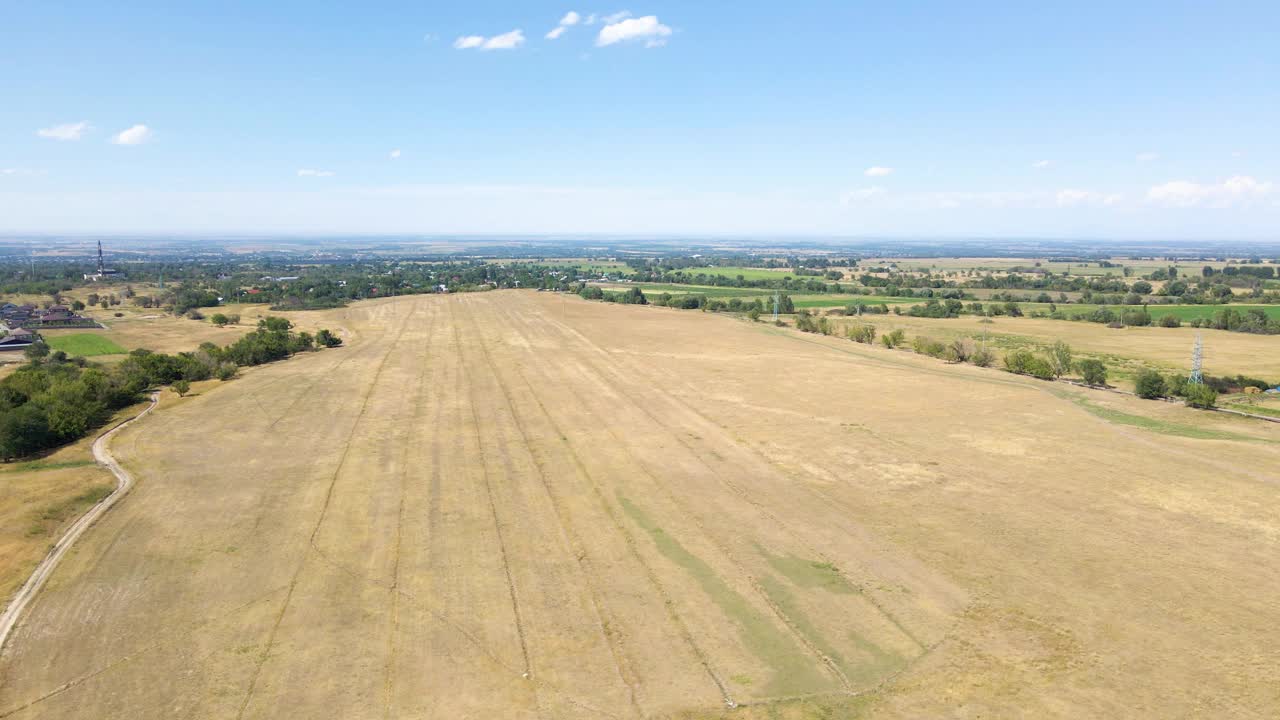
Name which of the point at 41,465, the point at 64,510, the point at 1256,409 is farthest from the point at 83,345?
the point at 1256,409

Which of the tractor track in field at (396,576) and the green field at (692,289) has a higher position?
the green field at (692,289)

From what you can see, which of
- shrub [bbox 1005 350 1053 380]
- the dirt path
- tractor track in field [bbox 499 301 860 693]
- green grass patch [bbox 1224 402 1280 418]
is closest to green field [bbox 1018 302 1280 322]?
shrub [bbox 1005 350 1053 380]

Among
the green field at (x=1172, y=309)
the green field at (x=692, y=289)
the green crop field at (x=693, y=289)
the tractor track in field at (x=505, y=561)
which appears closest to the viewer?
the tractor track in field at (x=505, y=561)

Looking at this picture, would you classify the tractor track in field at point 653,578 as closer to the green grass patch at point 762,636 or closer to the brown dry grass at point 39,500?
the green grass patch at point 762,636

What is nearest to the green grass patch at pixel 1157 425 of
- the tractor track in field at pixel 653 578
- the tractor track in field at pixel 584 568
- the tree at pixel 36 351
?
the tractor track in field at pixel 653 578

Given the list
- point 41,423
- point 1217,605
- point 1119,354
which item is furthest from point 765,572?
point 1119,354

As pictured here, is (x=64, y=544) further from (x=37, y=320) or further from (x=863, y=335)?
(x=37, y=320)

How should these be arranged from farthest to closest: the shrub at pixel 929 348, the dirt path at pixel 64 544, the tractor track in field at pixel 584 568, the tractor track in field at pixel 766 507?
the shrub at pixel 929 348 → the tractor track in field at pixel 766 507 → the dirt path at pixel 64 544 → the tractor track in field at pixel 584 568

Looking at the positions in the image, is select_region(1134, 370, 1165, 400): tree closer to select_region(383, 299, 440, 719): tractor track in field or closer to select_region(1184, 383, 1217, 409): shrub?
select_region(1184, 383, 1217, 409): shrub
